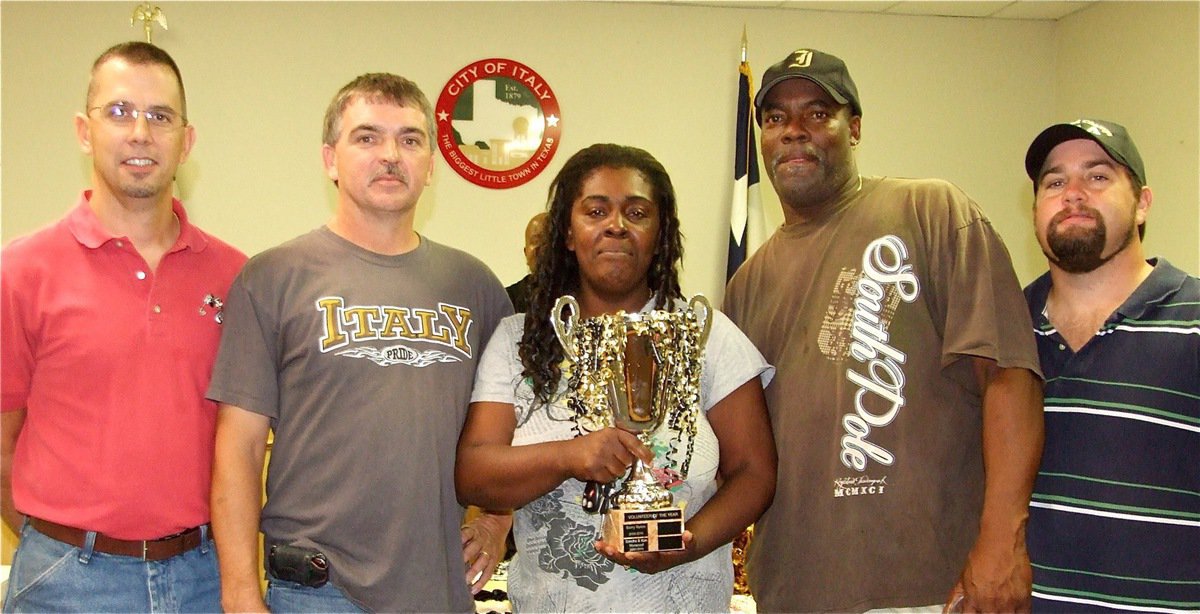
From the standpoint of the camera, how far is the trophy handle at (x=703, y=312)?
196 cm

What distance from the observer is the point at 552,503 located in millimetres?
1959

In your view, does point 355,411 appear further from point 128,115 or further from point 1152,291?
point 1152,291

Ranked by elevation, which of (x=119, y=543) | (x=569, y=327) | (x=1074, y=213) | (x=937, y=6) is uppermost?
(x=937, y=6)

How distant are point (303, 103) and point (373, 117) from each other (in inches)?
128

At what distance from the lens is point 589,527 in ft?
6.39

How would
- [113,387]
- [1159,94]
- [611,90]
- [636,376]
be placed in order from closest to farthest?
[636,376]
[113,387]
[1159,94]
[611,90]

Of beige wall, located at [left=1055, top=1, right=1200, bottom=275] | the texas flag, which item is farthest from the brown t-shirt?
beige wall, located at [left=1055, top=1, right=1200, bottom=275]

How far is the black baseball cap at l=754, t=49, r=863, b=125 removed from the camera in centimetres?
219

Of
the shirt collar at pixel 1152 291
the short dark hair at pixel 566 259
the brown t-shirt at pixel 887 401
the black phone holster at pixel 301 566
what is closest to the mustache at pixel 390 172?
the short dark hair at pixel 566 259

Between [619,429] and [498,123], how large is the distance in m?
3.66

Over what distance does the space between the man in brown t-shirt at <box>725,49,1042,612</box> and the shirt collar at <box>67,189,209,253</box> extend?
1.38 m

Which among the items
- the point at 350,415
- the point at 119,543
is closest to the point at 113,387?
the point at 119,543

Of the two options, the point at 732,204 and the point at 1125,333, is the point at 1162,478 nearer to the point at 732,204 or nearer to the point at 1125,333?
the point at 1125,333

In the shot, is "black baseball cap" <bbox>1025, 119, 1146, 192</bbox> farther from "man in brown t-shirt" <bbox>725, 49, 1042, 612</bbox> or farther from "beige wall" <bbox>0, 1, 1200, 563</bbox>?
"beige wall" <bbox>0, 1, 1200, 563</bbox>
